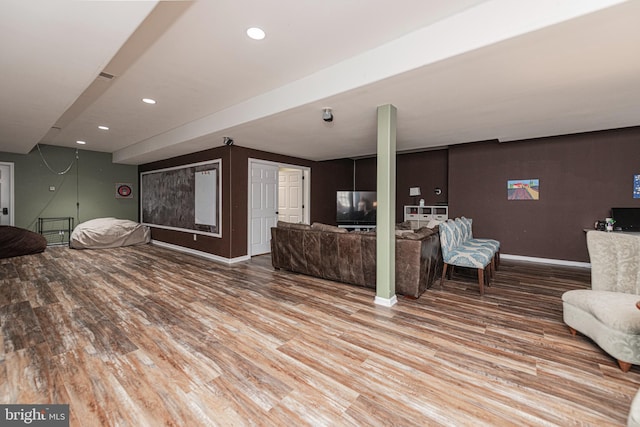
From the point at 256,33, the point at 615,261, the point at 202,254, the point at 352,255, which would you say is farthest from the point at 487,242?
the point at 202,254

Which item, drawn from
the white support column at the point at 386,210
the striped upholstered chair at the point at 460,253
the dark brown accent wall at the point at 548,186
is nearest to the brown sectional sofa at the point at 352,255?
the striped upholstered chair at the point at 460,253

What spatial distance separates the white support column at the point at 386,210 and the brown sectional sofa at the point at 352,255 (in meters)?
0.25

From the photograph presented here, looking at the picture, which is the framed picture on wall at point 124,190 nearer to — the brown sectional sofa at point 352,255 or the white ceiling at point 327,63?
the white ceiling at point 327,63

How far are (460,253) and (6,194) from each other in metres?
9.39

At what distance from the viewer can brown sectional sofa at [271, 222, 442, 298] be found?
10.9ft

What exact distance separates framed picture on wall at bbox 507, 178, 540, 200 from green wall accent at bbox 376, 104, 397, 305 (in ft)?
12.4

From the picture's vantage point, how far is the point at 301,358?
2086 mm

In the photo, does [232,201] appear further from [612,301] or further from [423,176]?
[612,301]

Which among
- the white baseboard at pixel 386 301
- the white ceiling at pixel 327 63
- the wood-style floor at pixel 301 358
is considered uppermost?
the white ceiling at pixel 327 63

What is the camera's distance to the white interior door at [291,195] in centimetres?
723

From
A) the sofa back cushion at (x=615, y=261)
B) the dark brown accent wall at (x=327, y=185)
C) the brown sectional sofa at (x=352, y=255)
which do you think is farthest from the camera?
the dark brown accent wall at (x=327, y=185)

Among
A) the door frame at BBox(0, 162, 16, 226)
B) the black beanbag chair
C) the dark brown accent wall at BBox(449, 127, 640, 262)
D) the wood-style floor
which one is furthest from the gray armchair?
the door frame at BBox(0, 162, 16, 226)

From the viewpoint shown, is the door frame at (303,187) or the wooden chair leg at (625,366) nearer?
the wooden chair leg at (625,366)

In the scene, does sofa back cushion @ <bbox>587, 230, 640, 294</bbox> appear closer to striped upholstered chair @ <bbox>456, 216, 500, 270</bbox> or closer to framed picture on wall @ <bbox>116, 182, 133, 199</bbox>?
striped upholstered chair @ <bbox>456, 216, 500, 270</bbox>
